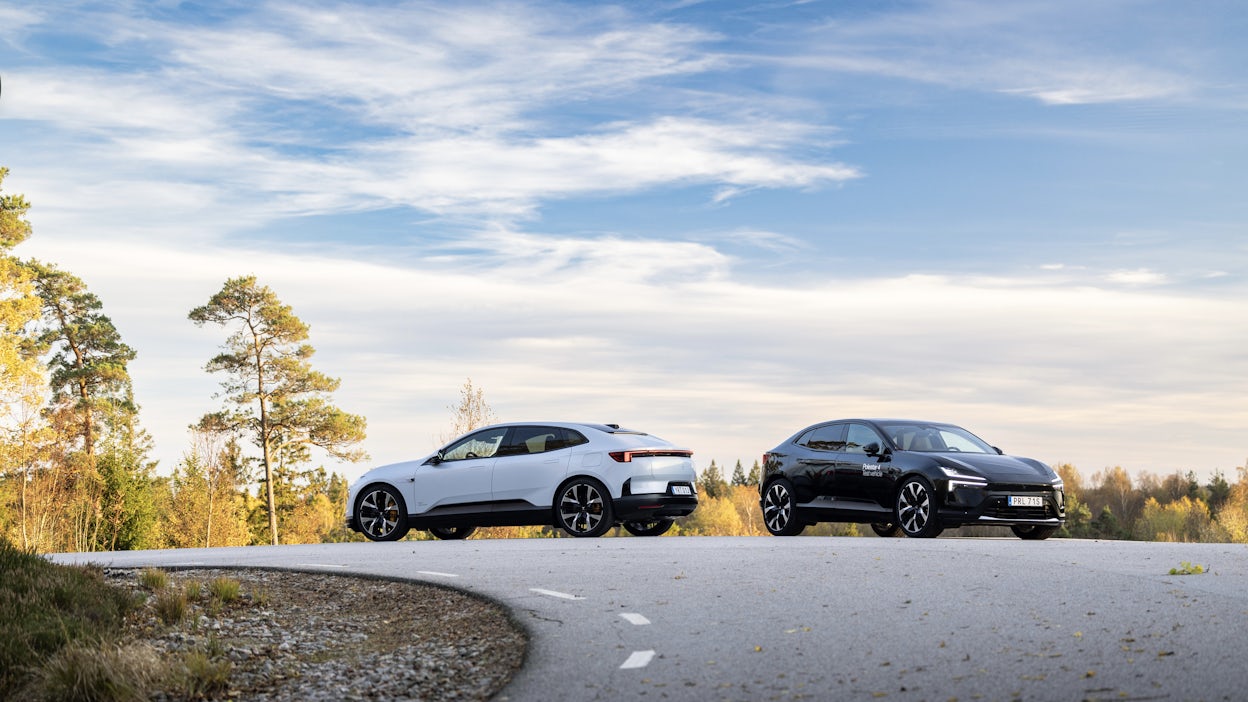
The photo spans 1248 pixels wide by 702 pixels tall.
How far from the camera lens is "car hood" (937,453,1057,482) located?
16016mm

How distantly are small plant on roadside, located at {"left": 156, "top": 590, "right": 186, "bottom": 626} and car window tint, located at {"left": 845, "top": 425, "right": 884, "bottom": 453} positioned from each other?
9.77 meters

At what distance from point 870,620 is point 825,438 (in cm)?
930

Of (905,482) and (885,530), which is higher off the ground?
Result: (905,482)

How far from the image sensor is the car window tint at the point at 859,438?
55.8 feet

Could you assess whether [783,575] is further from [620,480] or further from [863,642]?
[620,480]

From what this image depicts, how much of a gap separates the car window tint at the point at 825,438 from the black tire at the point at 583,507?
327 cm

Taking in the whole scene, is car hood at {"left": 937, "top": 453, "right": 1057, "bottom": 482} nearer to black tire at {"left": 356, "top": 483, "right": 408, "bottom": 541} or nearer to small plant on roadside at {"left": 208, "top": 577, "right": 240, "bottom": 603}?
black tire at {"left": 356, "top": 483, "right": 408, "bottom": 541}

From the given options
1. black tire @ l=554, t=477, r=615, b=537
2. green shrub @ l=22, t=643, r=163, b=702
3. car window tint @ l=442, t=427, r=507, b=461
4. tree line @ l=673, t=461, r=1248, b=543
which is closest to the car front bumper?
black tire @ l=554, t=477, r=615, b=537

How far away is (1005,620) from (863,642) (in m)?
1.38

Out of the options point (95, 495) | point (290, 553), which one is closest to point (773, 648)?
point (290, 553)

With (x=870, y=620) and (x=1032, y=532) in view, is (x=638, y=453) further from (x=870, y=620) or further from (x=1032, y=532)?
(x=870, y=620)

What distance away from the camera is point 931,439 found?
55.8 feet

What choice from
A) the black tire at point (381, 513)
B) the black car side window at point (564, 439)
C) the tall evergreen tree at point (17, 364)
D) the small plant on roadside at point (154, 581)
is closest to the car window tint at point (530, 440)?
the black car side window at point (564, 439)

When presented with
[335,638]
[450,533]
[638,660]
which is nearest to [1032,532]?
[450,533]
